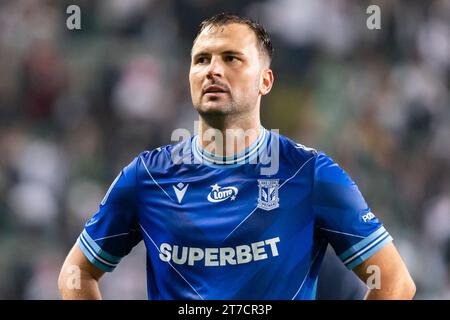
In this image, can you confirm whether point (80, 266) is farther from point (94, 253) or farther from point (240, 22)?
point (240, 22)

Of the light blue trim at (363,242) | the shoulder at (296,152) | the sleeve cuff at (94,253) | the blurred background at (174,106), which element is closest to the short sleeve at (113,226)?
the sleeve cuff at (94,253)

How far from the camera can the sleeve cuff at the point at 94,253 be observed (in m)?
3.82

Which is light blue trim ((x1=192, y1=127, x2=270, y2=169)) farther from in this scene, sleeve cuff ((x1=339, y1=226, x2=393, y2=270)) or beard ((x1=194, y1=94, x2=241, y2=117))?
sleeve cuff ((x1=339, y1=226, x2=393, y2=270))

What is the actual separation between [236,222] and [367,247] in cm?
55

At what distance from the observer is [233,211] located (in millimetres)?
3695

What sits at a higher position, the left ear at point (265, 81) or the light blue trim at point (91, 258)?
the left ear at point (265, 81)

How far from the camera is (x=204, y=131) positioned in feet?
12.6

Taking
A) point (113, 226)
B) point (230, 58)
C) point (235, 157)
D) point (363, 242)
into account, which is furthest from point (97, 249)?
point (363, 242)

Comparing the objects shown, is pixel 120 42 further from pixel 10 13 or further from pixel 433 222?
pixel 433 222

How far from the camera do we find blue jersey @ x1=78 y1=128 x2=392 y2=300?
3.58 metres

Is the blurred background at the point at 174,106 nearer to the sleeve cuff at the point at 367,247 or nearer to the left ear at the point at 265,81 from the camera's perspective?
the left ear at the point at 265,81

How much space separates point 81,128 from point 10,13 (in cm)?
154
